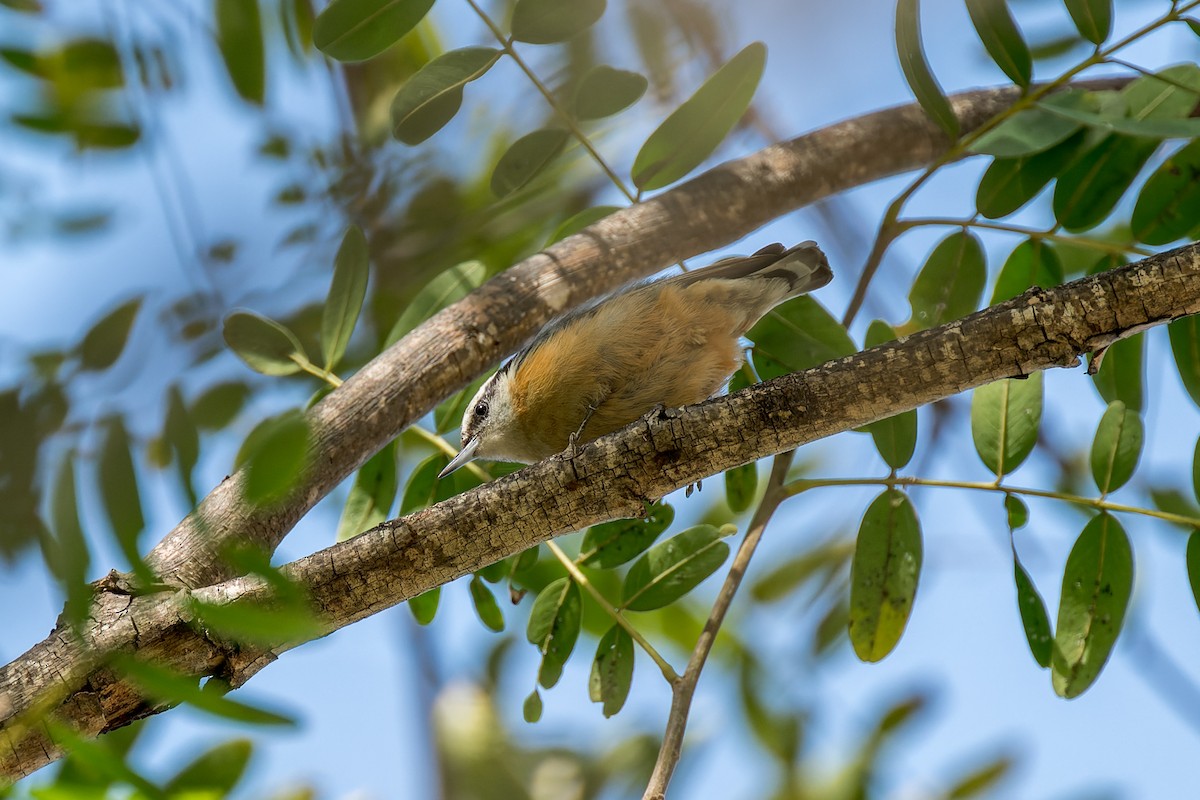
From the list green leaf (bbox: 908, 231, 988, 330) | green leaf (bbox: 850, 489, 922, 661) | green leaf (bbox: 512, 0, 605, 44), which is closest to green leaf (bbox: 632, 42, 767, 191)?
green leaf (bbox: 512, 0, 605, 44)

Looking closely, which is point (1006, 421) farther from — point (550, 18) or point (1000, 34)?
point (550, 18)

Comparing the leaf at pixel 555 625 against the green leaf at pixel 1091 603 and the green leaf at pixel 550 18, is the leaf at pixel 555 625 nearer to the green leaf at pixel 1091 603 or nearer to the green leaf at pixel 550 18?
the green leaf at pixel 1091 603

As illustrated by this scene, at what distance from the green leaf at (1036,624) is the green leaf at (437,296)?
1.85 m

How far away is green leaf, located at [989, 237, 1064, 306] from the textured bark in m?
0.98

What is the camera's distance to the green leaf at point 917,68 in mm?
2350

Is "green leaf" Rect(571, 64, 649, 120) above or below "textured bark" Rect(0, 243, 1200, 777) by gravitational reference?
above

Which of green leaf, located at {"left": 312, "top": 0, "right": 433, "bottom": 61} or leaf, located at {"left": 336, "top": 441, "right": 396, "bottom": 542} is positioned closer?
green leaf, located at {"left": 312, "top": 0, "right": 433, "bottom": 61}

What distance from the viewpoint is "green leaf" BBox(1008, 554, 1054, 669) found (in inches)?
99.3

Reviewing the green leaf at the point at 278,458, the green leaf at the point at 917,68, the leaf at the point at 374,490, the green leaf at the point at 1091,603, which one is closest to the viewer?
the green leaf at the point at 278,458

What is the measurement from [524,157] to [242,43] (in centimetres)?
82

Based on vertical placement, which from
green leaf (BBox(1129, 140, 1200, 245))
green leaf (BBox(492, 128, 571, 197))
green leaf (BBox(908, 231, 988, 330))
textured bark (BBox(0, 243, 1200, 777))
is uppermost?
green leaf (BBox(492, 128, 571, 197))

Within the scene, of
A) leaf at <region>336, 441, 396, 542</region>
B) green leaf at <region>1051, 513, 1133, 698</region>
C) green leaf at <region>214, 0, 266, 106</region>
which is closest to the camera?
green leaf at <region>1051, 513, 1133, 698</region>

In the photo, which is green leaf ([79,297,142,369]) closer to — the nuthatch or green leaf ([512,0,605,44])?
the nuthatch

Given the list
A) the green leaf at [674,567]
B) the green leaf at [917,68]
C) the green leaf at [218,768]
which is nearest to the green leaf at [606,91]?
the green leaf at [917,68]
